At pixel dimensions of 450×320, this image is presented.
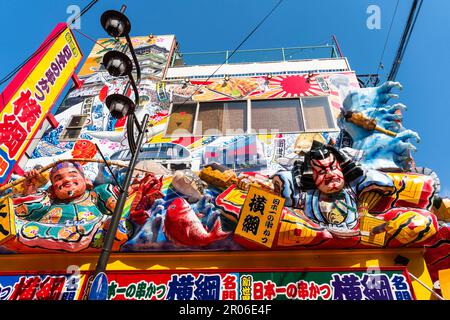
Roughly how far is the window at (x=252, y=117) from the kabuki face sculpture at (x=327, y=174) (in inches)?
122

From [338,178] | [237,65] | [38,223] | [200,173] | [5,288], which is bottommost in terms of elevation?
[5,288]

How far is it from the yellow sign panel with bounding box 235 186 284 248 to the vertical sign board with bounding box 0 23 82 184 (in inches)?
267

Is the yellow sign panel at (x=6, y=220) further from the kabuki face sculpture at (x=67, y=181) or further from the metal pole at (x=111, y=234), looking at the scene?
the metal pole at (x=111, y=234)

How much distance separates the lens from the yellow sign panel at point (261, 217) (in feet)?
21.4

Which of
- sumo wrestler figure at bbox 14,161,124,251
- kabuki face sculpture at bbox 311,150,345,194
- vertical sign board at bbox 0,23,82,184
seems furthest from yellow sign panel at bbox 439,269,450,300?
vertical sign board at bbox 0,23,82,184

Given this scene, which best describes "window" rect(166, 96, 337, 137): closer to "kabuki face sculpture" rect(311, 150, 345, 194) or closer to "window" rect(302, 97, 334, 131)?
"window" rect(302, 97, 334, 131)

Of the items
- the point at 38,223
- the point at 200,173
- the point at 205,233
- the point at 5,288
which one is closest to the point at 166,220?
the point at 205,233

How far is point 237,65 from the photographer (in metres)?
13.5

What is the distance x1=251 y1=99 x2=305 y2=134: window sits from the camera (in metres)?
10.5

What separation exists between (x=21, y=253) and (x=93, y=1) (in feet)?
20.7

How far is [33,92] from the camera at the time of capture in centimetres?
966

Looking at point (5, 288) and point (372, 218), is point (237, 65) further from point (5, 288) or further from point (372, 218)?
point (5, 288)

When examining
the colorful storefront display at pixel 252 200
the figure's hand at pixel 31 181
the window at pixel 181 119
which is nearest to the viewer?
the colorful storefront display at pixel 252 200

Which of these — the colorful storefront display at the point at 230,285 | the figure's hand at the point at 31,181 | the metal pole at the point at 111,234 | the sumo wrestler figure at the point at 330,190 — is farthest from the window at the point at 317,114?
the figure's hand at the point at 31,181
